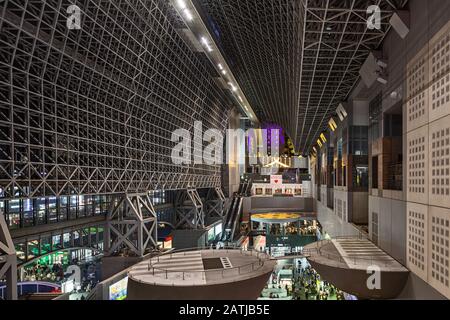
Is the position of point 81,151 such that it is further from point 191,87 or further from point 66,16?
point 191,87

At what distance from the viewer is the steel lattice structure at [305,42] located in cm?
1514

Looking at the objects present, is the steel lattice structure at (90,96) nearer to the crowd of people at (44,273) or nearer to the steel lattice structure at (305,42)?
the steel lattice structure at (305,42)

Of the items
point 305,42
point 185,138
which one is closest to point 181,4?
point 305,42

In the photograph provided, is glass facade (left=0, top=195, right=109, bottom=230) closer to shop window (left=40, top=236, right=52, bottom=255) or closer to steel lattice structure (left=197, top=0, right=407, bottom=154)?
shop window (left=40, top=236, right=52, bottom=255)

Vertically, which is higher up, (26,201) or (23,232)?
(26,201)

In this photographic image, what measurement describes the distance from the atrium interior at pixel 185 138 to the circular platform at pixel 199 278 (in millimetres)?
83

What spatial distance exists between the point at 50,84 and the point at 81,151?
13.8ft

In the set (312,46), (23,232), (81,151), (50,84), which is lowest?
(23,232)

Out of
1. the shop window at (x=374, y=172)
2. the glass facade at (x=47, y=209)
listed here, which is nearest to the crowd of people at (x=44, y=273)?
the glass facade at (x=47, y=209)

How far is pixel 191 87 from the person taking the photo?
119 feet

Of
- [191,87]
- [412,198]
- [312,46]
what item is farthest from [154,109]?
[412,198]

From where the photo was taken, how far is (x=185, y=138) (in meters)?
36.5

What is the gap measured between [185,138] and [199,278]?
2439 cm

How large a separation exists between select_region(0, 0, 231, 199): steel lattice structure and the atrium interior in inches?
4.7
